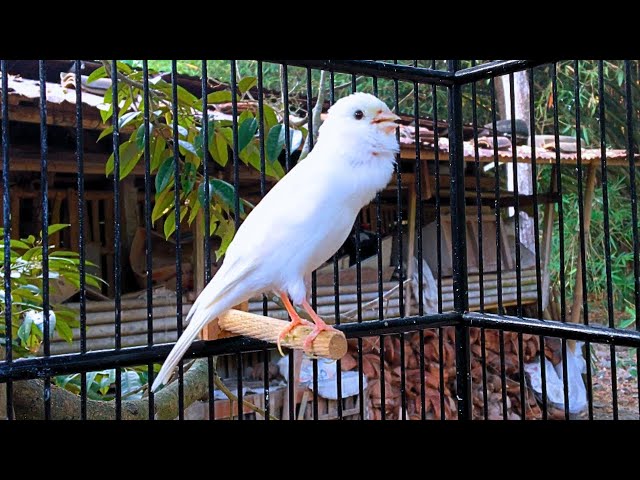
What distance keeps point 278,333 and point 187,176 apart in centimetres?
76

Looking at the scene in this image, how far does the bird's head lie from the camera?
199cm

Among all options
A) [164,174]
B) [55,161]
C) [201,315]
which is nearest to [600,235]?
[55,161]

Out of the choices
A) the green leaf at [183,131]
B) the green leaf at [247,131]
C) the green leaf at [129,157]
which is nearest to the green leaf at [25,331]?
the green leaf at [129,157]

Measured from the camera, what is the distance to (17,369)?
1.66 meters

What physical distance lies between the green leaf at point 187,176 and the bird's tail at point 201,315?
1.77ft

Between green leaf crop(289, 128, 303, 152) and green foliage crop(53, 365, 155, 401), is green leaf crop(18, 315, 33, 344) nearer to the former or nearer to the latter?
green foliage crop(53, 365, 155, 401)

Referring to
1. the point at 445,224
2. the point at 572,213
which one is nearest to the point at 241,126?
the point at 445,224

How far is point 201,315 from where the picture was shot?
73.6 inches

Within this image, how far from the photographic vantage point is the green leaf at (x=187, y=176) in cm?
238

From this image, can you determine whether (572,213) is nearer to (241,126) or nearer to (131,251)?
(131,251)

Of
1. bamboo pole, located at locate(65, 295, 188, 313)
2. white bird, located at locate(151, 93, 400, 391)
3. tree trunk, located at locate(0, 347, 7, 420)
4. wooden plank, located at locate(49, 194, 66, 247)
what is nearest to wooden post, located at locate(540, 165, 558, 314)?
bamboo pole, located at locate(65, 295, 188, 313)

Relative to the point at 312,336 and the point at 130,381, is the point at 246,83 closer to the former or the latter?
the point at 312,336

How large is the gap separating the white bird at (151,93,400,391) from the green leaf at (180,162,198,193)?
450mm
